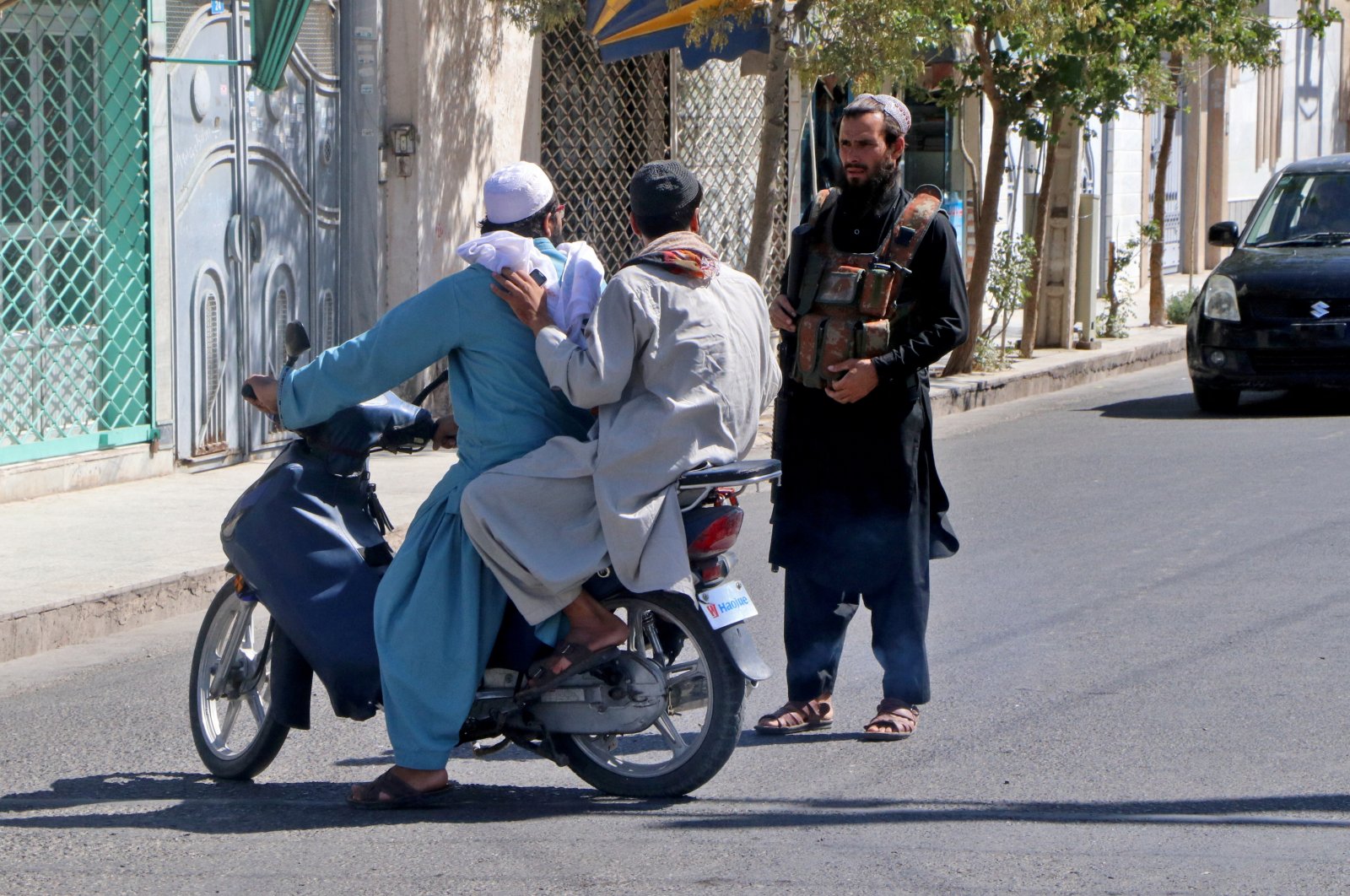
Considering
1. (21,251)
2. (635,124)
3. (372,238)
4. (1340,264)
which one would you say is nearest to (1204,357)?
(1340,264)

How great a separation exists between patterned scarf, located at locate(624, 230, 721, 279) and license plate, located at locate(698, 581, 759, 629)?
759 millimetres

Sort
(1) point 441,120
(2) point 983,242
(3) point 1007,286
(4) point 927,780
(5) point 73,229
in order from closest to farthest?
(4) point 927,780 → (5) point 73,229 → (1) point 441,120 → (2) point 983,242 → (3) point 1007,286

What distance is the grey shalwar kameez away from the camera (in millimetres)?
4410

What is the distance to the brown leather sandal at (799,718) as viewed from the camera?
5398 millimetres

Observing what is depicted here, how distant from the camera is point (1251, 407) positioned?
1351 centimetres

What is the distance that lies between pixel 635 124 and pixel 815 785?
32.9 ft

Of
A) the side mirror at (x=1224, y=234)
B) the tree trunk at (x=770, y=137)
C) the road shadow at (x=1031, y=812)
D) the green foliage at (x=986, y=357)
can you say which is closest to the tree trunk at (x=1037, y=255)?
the green foliage at (x=986, y=357)

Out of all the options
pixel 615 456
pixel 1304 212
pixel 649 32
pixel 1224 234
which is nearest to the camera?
pixel 615 456

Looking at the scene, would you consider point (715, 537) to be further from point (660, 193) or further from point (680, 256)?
point (660, 193)

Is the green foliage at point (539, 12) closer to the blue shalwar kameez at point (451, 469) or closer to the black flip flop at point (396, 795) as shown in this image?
the blue shalwar kameez at point (451, 469)

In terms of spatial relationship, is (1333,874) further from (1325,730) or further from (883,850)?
(1325,730)

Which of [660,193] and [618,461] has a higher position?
[660,193]

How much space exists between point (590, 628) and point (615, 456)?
1.42 ft

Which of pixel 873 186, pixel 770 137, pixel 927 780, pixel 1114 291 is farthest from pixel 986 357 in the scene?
pixel 927 780
